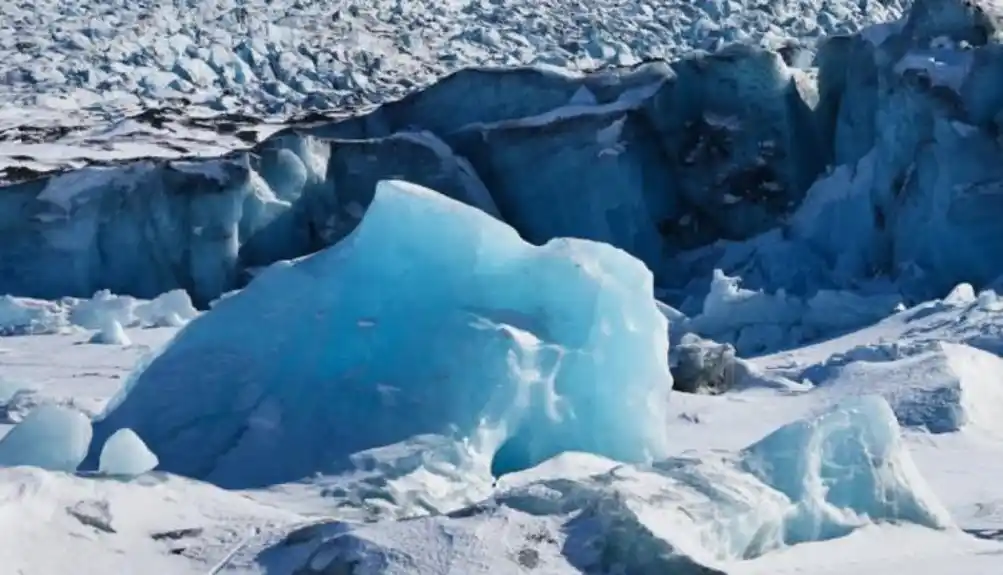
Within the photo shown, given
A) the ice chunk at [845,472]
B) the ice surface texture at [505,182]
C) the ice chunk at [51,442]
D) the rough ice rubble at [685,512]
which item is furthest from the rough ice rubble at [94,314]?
the ice chunk at [845,472]

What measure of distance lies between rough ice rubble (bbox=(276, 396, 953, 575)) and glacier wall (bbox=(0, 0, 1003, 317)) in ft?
23.9

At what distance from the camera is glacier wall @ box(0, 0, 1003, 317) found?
519 inches

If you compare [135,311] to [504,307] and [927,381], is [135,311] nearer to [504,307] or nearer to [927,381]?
[504,307]

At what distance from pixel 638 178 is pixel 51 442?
929 centimetres

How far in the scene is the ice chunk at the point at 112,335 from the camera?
1107 cm

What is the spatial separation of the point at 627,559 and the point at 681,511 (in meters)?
0.44

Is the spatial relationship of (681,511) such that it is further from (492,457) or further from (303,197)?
(303,197)

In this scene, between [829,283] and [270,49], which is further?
[270,49]

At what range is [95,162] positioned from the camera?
15.8m

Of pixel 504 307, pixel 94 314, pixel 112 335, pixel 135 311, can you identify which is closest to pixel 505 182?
pixel 135 311

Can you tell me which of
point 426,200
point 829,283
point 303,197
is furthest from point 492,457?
point 303,197

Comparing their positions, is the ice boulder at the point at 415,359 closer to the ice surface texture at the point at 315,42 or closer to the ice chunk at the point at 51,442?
the ice chunk at the point at 51,442

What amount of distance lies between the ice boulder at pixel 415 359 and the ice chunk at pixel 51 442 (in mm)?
560

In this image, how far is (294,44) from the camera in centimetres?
2478
